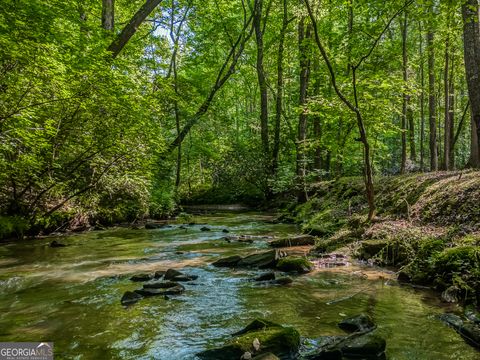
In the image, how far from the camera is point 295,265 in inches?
287

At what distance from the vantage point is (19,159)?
9.56 m

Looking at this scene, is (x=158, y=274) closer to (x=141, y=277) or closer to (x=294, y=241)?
(x=141, y=277)

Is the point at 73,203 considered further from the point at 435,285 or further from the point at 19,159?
the point at 435,285

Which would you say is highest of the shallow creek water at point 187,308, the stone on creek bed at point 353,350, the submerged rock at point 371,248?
the submerged rock at point 371,248

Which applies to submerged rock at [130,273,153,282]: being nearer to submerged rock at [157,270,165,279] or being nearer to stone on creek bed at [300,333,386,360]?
submerged rock at [157,270,165,279]

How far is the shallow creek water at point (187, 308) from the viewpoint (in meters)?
3.94

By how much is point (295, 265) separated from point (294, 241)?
271cm

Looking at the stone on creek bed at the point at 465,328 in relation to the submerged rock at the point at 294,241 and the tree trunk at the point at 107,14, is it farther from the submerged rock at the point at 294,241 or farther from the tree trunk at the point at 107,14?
the tree trunk at the point at 107,14

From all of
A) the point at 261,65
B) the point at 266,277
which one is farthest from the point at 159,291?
the point at 261,65

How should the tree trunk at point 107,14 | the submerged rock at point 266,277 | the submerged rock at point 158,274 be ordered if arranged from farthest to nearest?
the tree trunk at point 107,14 → the submerged rock at point 158,274 → the submerged rock at point 266,277

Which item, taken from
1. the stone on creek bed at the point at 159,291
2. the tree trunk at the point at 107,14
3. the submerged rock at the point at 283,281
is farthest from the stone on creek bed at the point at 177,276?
the tree trunk at the point at 107,14

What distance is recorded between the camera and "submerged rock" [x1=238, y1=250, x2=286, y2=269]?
7.60 metres

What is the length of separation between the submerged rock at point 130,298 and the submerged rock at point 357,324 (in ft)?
9.68

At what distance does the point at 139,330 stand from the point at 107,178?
32.8 feet
